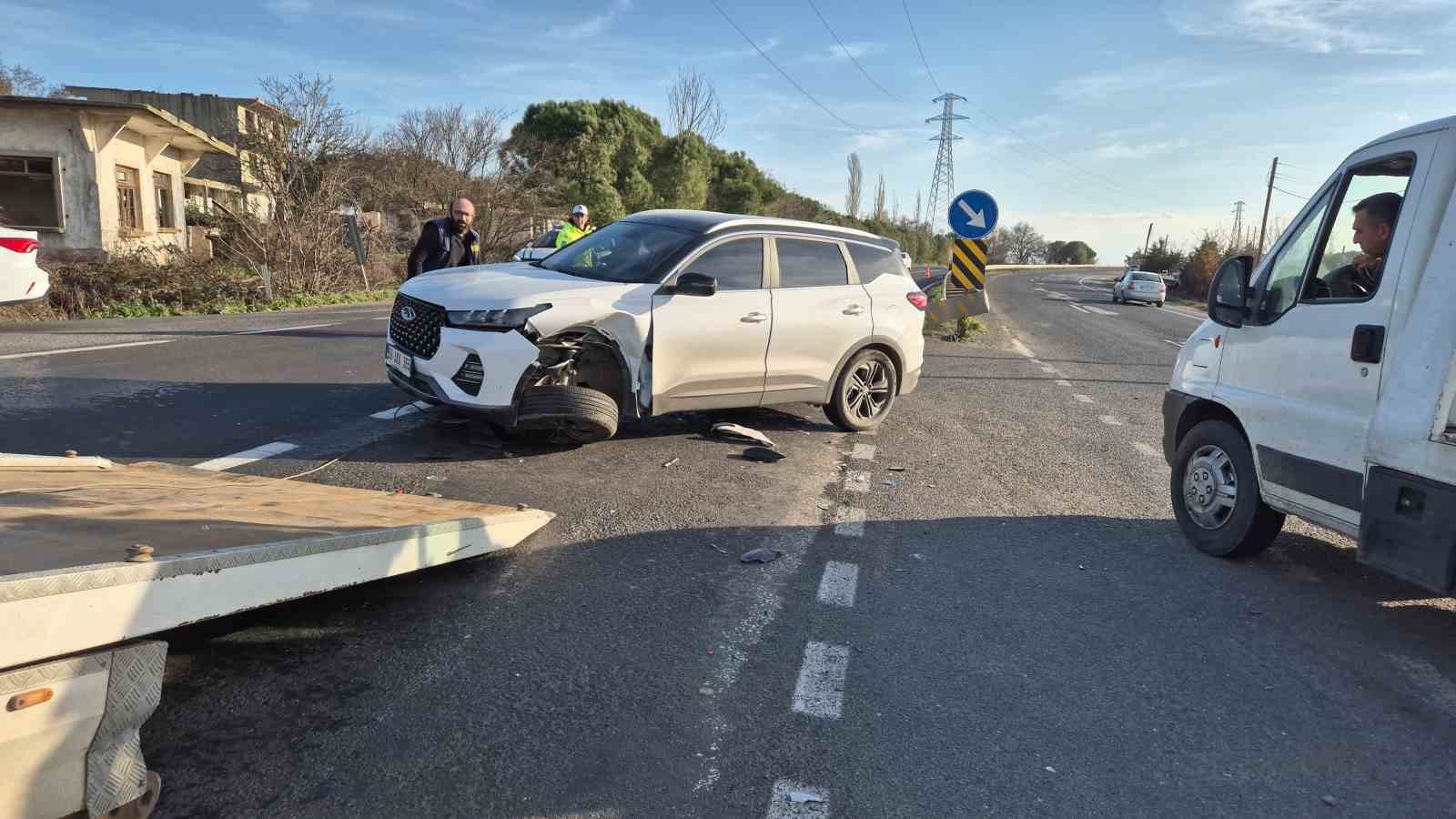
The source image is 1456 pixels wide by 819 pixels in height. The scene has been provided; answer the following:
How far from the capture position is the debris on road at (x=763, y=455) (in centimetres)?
690

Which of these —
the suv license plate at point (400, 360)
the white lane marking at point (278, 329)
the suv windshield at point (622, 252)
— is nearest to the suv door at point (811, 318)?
the suv windshield at point (622, 252)

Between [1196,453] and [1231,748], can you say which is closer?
[1231,748]

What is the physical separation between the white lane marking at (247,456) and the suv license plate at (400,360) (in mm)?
Answer: 885

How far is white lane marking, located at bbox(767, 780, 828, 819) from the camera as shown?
105 inches

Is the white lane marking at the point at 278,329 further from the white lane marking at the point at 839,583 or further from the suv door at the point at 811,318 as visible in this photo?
the white lane marking at the point at 839,583

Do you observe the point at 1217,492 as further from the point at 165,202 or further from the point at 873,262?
the point at 165,202

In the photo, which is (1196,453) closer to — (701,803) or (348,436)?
(701,803)

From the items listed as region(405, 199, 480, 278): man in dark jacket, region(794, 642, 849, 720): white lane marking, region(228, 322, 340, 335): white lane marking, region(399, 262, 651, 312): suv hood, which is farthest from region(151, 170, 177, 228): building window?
region(794, 642, 849, 720): white lane marking

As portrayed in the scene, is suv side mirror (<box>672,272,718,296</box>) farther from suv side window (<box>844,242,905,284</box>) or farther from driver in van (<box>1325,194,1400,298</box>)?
driver in van (<box>1325,194,1400,298</box>)

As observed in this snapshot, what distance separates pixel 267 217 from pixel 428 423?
17567 mm

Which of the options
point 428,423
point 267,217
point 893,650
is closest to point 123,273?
point 267,217

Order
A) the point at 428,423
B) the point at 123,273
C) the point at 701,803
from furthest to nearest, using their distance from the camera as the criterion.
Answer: the point at 123,273 → the point at 428,423 → the point at 701,803

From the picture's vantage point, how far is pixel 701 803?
2.69 meters

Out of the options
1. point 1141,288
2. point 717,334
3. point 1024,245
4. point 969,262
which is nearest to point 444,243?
point 717,334
